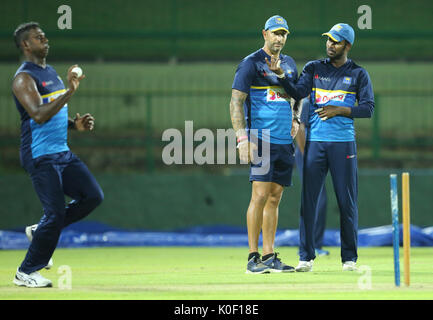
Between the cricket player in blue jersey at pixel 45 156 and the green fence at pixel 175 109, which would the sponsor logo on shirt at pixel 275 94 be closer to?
the cricket player in blue jersey at pixel 45 156

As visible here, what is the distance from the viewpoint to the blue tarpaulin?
11172 mm

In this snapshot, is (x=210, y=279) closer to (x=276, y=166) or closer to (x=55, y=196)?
(x=276, y=166)

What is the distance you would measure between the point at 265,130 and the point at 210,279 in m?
1.48

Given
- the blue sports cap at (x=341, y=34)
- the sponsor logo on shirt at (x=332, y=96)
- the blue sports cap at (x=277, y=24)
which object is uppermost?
the blue sports cap at (x=277, y=24)

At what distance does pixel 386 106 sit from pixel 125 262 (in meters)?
8.20

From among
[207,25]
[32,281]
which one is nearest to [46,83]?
[32,281]

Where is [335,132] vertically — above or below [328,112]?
below

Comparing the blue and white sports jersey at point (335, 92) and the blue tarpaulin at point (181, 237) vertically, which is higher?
the blue and white sports jersey at point (335, 92)

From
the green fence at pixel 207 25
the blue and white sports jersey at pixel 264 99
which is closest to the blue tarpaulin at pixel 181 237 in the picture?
the blue and white sports jersey at pixel 264 99

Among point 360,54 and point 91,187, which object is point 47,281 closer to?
point 91,187

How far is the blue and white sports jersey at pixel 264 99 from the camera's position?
7430 mm

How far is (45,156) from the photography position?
22.1 feet

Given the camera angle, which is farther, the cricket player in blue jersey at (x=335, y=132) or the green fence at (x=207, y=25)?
the green fence at (x=207, y=25)

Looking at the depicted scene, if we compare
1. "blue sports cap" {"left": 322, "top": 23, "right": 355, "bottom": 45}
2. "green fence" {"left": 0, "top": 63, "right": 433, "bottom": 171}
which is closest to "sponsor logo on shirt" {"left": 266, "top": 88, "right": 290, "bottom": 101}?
"blue sports cap" {"left": 322, "top": 23, "right": 355, "bottom": 45}
